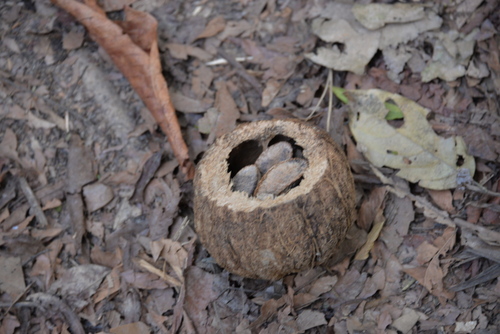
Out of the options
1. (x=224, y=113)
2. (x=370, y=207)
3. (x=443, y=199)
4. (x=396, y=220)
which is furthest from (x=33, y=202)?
(x=443, y=199)

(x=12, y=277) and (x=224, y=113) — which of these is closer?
(x=12, y=277)

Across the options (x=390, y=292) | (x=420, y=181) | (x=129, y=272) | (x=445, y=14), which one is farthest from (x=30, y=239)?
(x=445, y=14)

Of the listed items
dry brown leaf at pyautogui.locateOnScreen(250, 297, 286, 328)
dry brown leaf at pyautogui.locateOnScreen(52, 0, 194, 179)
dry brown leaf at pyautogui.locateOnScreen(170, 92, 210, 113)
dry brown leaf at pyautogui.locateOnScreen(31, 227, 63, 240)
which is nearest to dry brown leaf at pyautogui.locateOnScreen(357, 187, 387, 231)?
dry brown leaf at pyautogui.locateOnScreen(250, 297, 286, 328)

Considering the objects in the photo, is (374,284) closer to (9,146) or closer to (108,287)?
(108,287)

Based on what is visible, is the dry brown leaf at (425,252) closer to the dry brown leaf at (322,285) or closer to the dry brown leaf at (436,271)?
the dry brown leaf at (436,271)

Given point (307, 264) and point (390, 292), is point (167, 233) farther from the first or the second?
point (390, 292)

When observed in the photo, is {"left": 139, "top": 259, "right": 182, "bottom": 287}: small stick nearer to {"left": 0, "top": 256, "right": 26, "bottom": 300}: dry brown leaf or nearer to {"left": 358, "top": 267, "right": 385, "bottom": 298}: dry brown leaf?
{"left": 0, "top": 256, "right": 26, "bottom": 300}: dry brown leaf
